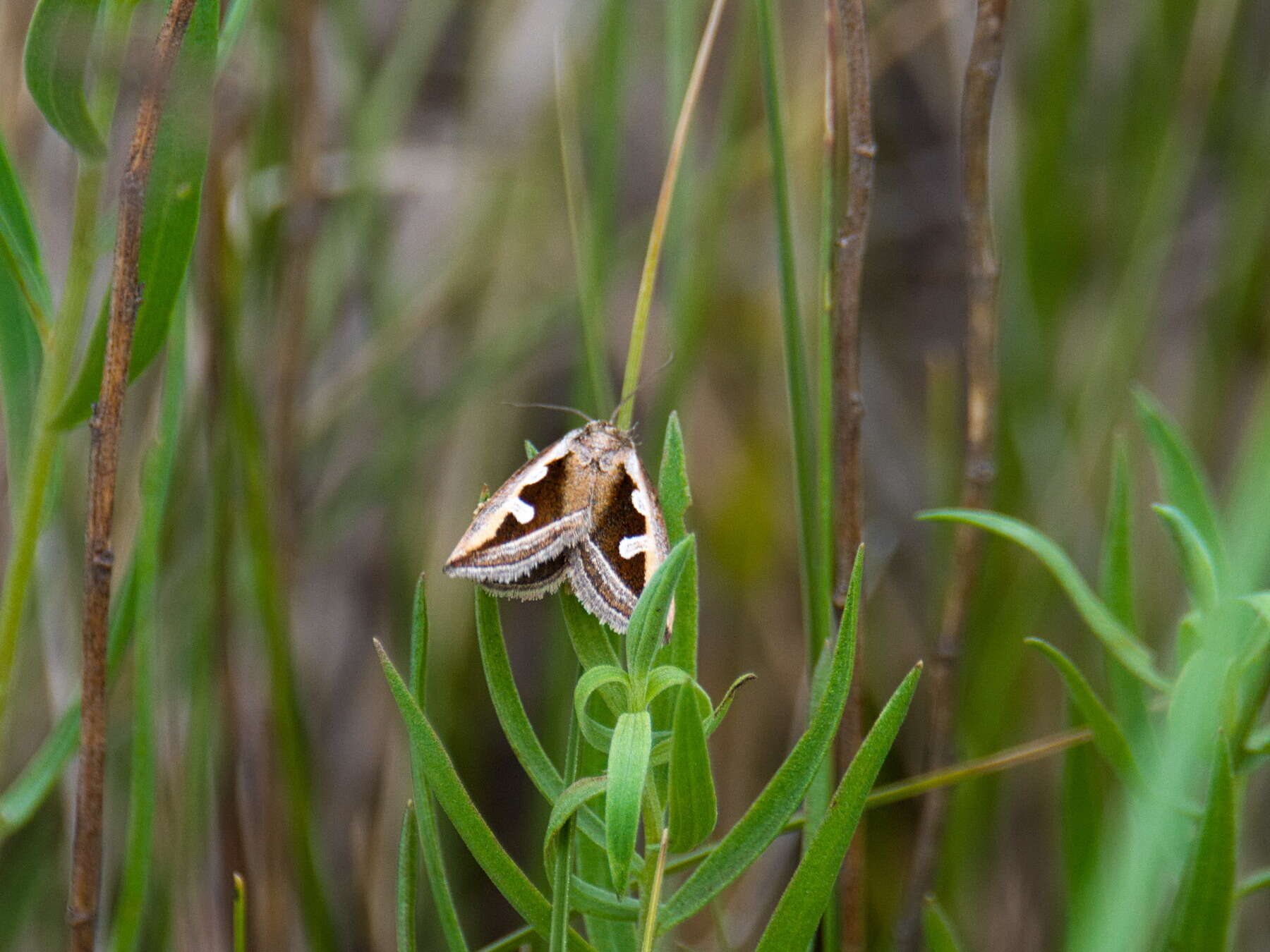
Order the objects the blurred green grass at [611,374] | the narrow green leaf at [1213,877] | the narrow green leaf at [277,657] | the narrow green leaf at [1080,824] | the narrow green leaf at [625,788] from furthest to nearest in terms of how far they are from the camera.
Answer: the blurred green grass at [611,374] < the narrow green leaf at [277,657] < the narrow green leaf at [1080,824] < the narrow green leaf at [1213,877] < the narrow green leaf at [625,788]

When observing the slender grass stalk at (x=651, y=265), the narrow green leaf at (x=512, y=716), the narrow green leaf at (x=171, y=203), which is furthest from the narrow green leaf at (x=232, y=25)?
the narrow green leaf at (x=512, y=716)

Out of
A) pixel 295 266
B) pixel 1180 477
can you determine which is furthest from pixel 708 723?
pixel 295 266

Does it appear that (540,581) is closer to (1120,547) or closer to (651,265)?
(651,265)

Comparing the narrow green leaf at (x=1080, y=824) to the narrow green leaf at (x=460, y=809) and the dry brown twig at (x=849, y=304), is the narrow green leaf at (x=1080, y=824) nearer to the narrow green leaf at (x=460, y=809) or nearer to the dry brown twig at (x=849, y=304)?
the dry brown twig at (x=849, y=304)

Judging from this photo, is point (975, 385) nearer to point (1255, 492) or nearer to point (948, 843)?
point (1255, 492)

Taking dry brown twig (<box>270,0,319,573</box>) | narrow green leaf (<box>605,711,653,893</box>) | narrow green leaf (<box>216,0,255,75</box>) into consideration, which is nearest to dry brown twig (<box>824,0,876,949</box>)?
narrow green leaf (<box>605,711,653,893</box>)
